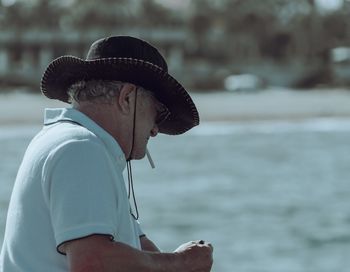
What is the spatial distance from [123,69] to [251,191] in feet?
64.8

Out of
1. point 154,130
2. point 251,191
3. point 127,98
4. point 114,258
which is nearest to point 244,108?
point 251,191

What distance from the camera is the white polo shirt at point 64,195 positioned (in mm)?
2408

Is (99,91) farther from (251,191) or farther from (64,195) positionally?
(251,191)

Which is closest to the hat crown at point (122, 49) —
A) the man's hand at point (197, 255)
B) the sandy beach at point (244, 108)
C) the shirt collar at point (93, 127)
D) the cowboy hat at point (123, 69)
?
the cowboy hat at point (123, 69)

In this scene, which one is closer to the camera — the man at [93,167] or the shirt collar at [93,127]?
the man at [93,167]

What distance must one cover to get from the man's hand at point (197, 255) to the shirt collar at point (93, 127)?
0.24 meters

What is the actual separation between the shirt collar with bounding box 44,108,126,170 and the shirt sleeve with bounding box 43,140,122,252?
12 cm

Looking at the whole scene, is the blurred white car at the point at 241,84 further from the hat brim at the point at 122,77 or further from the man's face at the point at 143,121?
the man's face at the point at 143,121

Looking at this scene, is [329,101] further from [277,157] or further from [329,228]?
[329,228]

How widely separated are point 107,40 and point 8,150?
93.8 ft

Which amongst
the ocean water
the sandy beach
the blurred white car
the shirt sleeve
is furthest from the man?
the blurred white car

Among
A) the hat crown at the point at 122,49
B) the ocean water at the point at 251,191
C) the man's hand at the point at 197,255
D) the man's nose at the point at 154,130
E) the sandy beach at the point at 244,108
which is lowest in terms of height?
the ocean water at the point at 251,191

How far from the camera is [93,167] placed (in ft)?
8.00

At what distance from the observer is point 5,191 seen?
2128 cm
